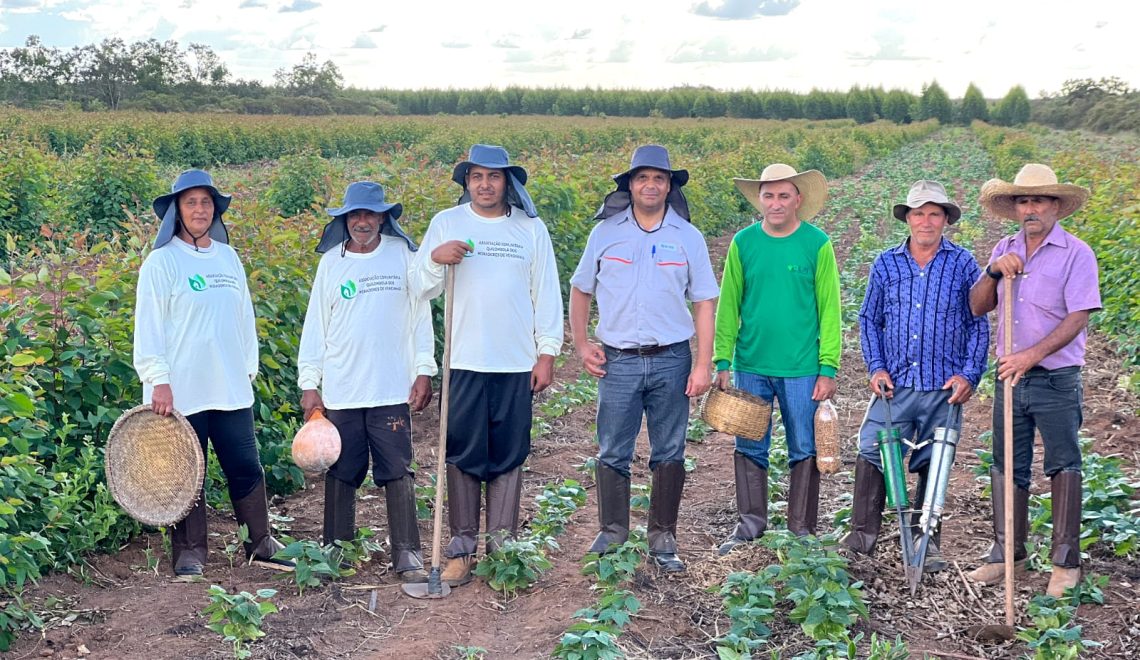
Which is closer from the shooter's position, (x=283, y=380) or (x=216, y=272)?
(x=216, y=272)

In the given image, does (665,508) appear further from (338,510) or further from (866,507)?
(338,510)

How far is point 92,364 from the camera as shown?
5574mm

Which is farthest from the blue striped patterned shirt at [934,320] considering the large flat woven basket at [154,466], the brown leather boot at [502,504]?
the large flat woven basket at [154,466]

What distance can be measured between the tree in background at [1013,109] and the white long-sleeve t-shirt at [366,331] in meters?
92.8

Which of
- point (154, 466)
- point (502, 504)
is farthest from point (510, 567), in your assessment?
point (154, 466)

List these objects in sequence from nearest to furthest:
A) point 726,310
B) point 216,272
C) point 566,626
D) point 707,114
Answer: point 566,626, point 216,272, point 726,310, point 707,114

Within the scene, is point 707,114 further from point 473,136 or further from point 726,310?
point 726,310

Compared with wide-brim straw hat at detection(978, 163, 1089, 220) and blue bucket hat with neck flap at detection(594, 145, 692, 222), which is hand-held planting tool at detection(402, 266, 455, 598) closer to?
blue bucket hat with neck flap at detection(594, 145, 692, 222)

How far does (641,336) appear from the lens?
5074mm

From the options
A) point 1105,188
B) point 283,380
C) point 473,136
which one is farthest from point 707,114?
point 283,380

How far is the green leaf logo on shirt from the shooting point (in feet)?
16.1

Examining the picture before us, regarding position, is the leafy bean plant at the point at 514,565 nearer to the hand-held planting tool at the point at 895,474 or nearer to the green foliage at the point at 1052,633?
the hand-held planting tool at the point at 895,474

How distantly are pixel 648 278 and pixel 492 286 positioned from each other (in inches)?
28.1

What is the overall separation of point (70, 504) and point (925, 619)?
3.82 m
